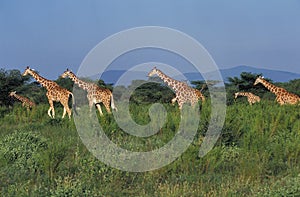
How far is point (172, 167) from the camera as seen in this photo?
364 inches

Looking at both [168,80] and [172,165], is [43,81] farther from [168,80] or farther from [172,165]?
[172,165]

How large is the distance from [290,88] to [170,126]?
27383mm

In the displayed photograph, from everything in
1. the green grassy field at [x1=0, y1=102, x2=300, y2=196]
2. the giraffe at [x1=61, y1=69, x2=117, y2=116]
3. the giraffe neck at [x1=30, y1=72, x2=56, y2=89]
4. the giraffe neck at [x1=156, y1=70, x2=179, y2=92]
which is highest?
the giraffe neck at [x1=30, y1=72, x2=56, y2=89]

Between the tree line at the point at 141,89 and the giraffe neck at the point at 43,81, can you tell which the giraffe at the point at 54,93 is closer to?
the giraffe neck at the point at 43,81

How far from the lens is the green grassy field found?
787cm

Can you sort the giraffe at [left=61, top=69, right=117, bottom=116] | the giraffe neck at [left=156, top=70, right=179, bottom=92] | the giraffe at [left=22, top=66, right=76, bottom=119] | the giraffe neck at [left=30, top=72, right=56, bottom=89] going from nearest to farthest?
the giraffe at [left=61, top=69, right=117, bottom=116], the giraffe at [left=22, top=66, right=76, bottom=119], the giraffe neck at [left=156, top=70, right=179, bottom=92], the giraffe neck at [left=30, top=72, right=56, bottom=89]

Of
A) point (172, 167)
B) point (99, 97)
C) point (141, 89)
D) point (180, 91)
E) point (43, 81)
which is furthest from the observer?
point (141, 89)

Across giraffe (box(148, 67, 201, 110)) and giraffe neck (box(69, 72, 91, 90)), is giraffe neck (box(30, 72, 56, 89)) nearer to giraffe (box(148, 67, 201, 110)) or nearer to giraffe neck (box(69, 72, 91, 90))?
giraffe neck (box(69, 72, 91, 90))

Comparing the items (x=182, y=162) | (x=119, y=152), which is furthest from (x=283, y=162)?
(x=119, y=152)

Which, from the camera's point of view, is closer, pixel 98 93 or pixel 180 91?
pixel 98 93

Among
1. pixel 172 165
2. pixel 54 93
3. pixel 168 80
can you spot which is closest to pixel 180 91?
pixel 168 80

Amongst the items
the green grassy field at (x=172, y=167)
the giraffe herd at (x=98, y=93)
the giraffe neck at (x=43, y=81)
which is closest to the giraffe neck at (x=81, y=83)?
the giraffe herd at (x=98, y=93)

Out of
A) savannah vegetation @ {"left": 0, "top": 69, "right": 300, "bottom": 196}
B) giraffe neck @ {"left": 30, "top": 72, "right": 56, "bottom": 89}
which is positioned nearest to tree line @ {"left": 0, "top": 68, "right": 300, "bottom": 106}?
giraffe neck @ {"left": 30, "top": 72, "right": 56, "bottom": 89}

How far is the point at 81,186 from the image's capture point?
25.3 ft
